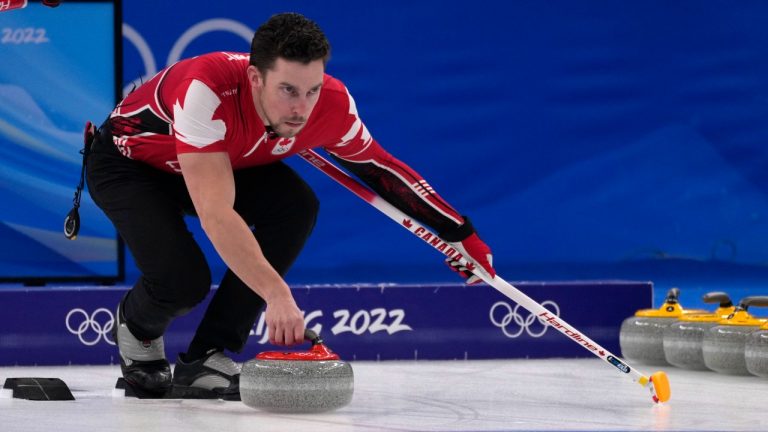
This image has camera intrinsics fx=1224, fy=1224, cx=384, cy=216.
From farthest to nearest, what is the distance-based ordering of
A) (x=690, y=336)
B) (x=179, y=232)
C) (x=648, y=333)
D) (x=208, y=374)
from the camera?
(x=648, y=333) → (x=690, y=336) → (x=208, y=374) → (x=179, y=232)

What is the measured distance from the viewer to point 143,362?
321cm

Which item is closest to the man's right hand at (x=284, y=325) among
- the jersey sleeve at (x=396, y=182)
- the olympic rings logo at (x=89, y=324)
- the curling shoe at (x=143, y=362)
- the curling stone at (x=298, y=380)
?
the curling stone at (x=298, y=380)

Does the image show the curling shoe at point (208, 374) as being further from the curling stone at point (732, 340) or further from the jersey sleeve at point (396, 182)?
the curling stone at point (732, 340)

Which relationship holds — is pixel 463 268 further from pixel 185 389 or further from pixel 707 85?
pixel 707 85

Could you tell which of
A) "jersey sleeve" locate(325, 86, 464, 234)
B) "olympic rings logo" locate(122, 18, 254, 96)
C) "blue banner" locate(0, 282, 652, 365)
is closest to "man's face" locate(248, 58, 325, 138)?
"jersey sleeve" locate(325, 86, 464, 234)

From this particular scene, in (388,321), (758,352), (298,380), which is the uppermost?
(388,321)

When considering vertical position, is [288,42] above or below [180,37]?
below

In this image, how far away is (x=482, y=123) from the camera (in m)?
5.65

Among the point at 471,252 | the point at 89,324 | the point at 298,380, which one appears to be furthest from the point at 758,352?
the point at 89,324

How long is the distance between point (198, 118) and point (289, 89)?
23 cm

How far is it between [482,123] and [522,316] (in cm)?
153

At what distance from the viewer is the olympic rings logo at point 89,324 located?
4.09 m

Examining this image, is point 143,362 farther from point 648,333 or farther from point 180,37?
point 180,37

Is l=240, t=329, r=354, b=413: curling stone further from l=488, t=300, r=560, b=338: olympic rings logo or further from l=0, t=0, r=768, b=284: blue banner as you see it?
l=0, t=0, r=768, b=284: blue banner
